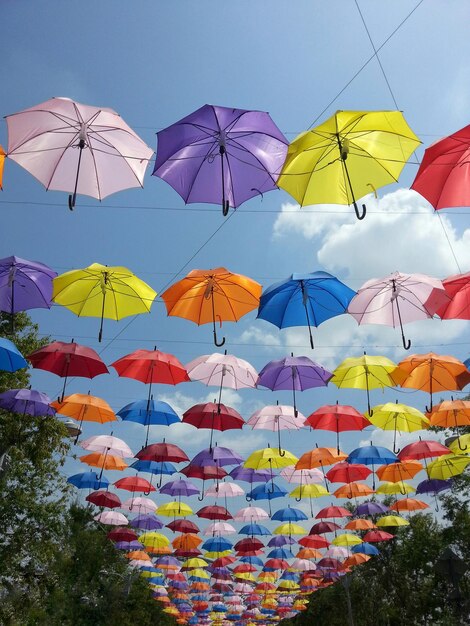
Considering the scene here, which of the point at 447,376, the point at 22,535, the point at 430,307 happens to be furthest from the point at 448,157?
the point at 22,535

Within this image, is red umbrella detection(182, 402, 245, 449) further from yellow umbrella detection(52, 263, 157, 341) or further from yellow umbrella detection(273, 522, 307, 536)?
yellow umbrella detection(273, 522, 307, 536)

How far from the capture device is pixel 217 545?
2144 cm

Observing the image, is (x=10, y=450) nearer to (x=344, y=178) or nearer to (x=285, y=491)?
(x=285, y=491)

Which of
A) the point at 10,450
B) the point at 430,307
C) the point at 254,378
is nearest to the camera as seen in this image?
the point at 430,307

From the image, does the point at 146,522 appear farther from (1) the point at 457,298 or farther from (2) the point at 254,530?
(1) the point at 457,298

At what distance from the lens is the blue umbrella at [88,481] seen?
53.2 feet

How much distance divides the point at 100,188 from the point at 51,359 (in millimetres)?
4142

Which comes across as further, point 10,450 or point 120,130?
point 10,450

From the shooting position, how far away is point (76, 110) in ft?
22.5

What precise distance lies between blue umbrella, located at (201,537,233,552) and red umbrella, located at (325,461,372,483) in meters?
8.44

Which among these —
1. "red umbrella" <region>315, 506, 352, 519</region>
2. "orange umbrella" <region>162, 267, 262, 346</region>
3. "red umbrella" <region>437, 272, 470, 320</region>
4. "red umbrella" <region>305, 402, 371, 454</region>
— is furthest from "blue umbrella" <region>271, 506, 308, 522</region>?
"red umbrella" <region>437, 272, 470, 320</region>

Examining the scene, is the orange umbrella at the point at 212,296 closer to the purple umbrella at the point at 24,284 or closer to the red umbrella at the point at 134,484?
the purple umbrella at the point at 24,284

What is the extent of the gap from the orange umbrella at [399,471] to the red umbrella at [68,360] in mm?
8443

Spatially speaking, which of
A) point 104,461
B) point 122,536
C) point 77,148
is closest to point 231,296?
point 77,148
